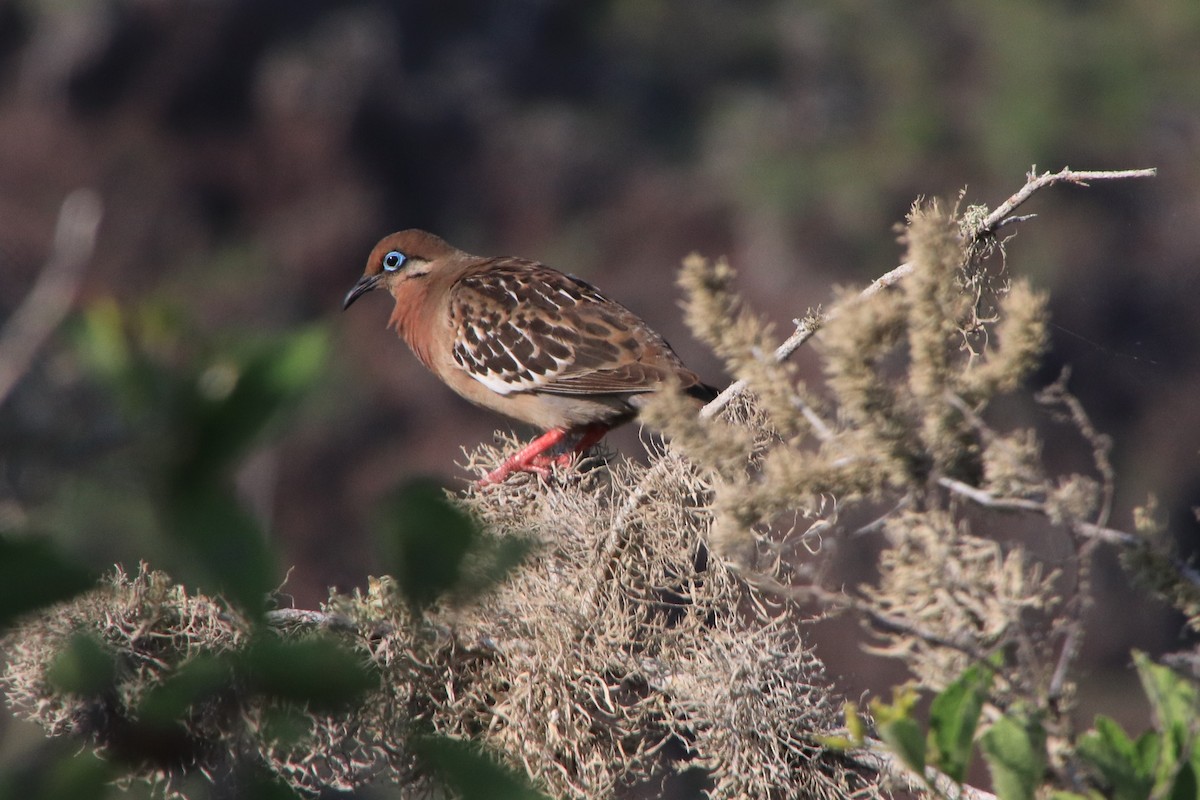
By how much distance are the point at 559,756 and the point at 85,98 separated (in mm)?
15026

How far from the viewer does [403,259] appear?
20.5 feet

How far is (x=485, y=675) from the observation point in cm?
298

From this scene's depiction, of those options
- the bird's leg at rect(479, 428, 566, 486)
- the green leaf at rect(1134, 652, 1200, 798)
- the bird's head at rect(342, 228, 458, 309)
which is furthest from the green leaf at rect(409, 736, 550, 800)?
the bird's head at rect(342, 228, 458, 309)

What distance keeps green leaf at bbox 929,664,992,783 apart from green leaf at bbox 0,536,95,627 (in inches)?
46.5

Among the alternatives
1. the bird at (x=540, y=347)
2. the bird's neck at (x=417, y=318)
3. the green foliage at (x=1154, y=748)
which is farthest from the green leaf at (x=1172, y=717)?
the bird's neck at (x=417, y=318)

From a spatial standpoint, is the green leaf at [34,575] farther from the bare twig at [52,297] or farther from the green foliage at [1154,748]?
the green foliage at [1154,748]

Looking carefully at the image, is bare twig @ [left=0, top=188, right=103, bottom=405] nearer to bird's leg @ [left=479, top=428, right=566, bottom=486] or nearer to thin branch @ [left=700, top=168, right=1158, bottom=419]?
thin branch @ [left=700, top=168, right=1158, bottom=419]

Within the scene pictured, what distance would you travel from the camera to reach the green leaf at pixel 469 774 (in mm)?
1259

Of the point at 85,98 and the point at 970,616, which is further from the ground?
the point at 970,616

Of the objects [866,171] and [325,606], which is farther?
[866,171]

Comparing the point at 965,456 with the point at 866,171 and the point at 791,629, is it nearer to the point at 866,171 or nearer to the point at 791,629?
the point at 791,629

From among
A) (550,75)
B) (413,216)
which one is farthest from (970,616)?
(550,75)

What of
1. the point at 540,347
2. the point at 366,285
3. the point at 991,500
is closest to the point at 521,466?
the point at 540,347

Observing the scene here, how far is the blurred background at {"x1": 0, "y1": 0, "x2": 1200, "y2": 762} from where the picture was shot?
46.1ft
